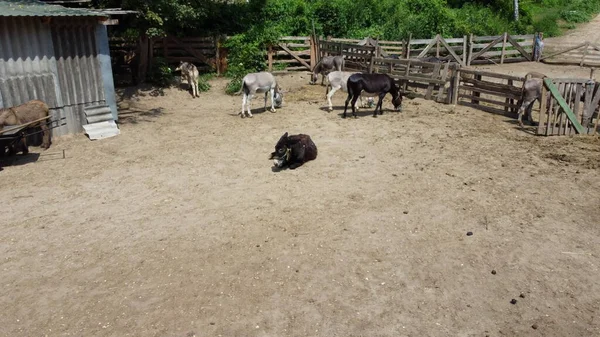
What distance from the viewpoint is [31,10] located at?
12469 mm

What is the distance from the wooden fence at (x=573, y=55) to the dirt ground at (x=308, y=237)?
54.7 ft

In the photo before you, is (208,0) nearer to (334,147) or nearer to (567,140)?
(334,147)

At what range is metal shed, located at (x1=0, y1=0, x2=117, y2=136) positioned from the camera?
40.3 ft

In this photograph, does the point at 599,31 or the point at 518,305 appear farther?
the point at 599,31

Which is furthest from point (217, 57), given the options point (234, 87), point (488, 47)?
point (488, 47)

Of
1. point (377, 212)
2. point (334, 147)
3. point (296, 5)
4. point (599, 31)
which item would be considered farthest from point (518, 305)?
point (599, 31)

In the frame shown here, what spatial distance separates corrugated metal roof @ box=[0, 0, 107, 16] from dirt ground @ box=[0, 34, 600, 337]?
319cm

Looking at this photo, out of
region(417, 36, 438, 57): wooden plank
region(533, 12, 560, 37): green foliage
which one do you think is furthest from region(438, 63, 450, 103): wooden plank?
region(533, 12, 560, 37): green foliage

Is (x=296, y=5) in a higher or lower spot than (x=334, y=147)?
higher

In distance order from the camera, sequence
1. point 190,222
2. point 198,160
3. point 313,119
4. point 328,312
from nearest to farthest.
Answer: point 328,312 < point 190,222 < point 198,160 < point 313,119

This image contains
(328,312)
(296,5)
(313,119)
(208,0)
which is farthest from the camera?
(296,5)

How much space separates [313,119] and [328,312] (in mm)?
9827

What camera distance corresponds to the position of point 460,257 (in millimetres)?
7156

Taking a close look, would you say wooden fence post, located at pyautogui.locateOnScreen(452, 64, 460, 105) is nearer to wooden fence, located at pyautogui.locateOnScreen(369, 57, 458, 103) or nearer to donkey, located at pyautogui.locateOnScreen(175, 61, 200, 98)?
wooden fence, located at pyautogui.locateOnScreen(369, 57, 458, 103)
